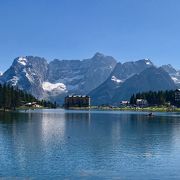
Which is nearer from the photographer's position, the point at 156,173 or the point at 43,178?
the point at 43,178

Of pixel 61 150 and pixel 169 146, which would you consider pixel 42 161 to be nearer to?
pixel 61 150

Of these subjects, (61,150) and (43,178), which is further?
(61,150)

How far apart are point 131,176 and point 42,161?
17934 millimetres

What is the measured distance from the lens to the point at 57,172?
63500mm

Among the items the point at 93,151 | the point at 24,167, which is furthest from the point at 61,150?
the point at 24,167

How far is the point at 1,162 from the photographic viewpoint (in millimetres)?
71125

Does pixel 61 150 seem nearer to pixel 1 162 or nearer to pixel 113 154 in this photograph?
pixel 113 154

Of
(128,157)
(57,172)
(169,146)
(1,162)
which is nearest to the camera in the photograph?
(57,172)

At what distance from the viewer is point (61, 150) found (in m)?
86.6

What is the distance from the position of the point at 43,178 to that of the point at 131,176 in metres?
12.9

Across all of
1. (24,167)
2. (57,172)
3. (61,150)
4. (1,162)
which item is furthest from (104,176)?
(61,150)

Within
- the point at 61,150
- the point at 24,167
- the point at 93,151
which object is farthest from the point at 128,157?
the point at 24,167

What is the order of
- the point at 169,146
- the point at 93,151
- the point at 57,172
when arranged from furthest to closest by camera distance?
the point at 169,146, the point at 93,151, the point at 57,172

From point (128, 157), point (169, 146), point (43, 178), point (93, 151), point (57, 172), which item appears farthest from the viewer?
point (169, 146)
